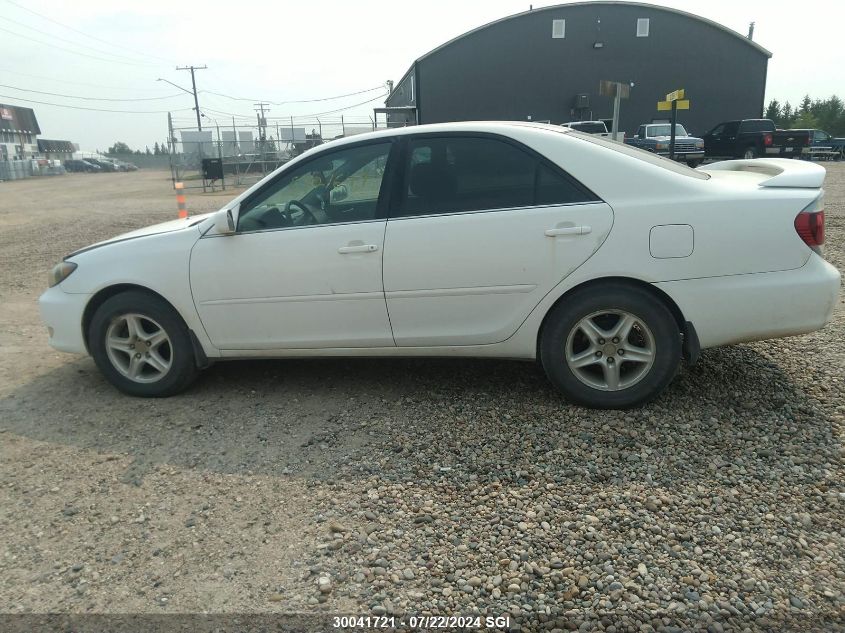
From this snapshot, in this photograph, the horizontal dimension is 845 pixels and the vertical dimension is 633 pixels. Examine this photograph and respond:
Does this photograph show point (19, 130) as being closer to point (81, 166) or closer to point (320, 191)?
point (81, 166)

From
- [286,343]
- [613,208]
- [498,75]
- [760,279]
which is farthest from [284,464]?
[498,75]

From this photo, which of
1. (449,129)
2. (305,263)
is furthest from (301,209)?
(449,129)

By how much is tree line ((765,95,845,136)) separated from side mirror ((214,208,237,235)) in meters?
62.0

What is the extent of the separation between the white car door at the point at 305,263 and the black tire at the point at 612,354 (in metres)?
0.98

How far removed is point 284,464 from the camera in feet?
11.1

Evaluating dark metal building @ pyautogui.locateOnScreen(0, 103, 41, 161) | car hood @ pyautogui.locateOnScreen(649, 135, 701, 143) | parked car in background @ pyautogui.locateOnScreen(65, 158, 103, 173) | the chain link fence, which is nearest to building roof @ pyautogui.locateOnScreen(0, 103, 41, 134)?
dark metal building @ pyautogui.locateOnScreen(0, 103, 41, 161)

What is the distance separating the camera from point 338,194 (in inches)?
157

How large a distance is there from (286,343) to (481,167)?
162cm

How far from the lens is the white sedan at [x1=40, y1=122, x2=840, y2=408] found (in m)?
3.51

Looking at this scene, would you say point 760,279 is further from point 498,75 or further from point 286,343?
point 498,75

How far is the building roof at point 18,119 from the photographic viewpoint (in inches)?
2960

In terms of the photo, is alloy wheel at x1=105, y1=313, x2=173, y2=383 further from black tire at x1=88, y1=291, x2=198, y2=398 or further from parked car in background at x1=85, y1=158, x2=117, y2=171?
parked car in background at x1=85, y1=158, x2=117, y2=171

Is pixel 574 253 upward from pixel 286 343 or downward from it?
upward

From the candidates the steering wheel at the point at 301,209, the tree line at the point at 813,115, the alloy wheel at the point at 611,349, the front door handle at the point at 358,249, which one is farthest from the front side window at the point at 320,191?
the tree line at the point at 813,115
